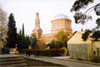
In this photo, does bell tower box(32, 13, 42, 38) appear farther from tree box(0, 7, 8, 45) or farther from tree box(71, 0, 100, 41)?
tree box(71, 0, 100, 41)

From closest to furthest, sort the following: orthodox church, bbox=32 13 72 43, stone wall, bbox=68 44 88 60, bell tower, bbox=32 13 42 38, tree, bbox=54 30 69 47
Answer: stone wall, bbox=68 44 88 60, tree, bbox=54 30 69 47, orthodox church, bbox=32 13 72 43, bell tower, bbox=32 13 42 38

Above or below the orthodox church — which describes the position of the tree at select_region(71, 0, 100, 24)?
below

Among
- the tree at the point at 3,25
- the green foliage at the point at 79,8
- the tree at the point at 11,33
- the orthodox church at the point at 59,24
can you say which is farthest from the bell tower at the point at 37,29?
the green foliage at the point at 79,8

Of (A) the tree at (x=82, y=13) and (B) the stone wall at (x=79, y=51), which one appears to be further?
(B) the stone wall at (x=79, y=51)

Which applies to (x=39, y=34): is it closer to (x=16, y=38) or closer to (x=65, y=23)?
(x=65, y=23)

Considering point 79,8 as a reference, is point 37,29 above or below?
above

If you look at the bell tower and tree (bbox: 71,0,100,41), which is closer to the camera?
tree (bbox: 71,0,100,41)

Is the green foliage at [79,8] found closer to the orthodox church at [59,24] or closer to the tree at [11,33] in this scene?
the tree at [11,33]

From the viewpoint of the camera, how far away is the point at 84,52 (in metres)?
20.9

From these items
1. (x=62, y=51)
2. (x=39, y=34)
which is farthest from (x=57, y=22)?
(x=62, y=51)

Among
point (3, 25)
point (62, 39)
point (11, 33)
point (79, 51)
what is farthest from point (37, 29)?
point (79, 51)

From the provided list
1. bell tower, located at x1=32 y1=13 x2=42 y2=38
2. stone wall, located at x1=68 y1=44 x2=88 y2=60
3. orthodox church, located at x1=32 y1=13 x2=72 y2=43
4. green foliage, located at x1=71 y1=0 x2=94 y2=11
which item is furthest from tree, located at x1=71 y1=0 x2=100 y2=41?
bell tower, located at x1=32 y1=13 x2=42 y2=38

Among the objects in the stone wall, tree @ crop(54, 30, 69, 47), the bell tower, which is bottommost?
the stone wall

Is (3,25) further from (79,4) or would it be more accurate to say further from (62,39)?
(79,4)
